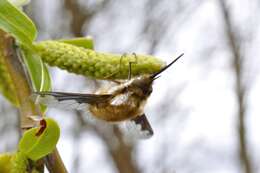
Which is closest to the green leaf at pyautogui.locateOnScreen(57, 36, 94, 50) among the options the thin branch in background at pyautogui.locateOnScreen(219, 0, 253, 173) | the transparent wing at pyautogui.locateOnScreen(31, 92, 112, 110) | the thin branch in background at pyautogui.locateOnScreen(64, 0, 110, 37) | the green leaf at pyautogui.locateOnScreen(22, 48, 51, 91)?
the green leaf at pyautogui.locateOnScreen(22, 48, 51, 91)

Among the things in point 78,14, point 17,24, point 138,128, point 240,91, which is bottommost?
point 240,91

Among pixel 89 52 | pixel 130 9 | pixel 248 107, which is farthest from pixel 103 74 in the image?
pixel 130 9

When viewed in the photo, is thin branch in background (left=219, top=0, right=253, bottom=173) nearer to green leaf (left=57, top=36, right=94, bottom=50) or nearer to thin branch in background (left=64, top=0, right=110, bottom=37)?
thin branch in background (left=64, top=0, right=110, bottom=37)

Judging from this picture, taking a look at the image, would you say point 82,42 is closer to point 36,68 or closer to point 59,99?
point 36,68

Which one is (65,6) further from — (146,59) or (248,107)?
(146,59)

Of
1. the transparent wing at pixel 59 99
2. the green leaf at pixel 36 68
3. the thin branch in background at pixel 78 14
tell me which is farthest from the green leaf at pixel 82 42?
the thin branch in background at pixel 78 14

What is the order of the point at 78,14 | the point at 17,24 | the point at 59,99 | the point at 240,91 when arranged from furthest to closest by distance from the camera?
the point at 78,14 < the point at 240,91 < the point at 17,24 < the point at 59,99

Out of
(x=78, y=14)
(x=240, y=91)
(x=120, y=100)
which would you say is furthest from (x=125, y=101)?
(x=78, y=14)
